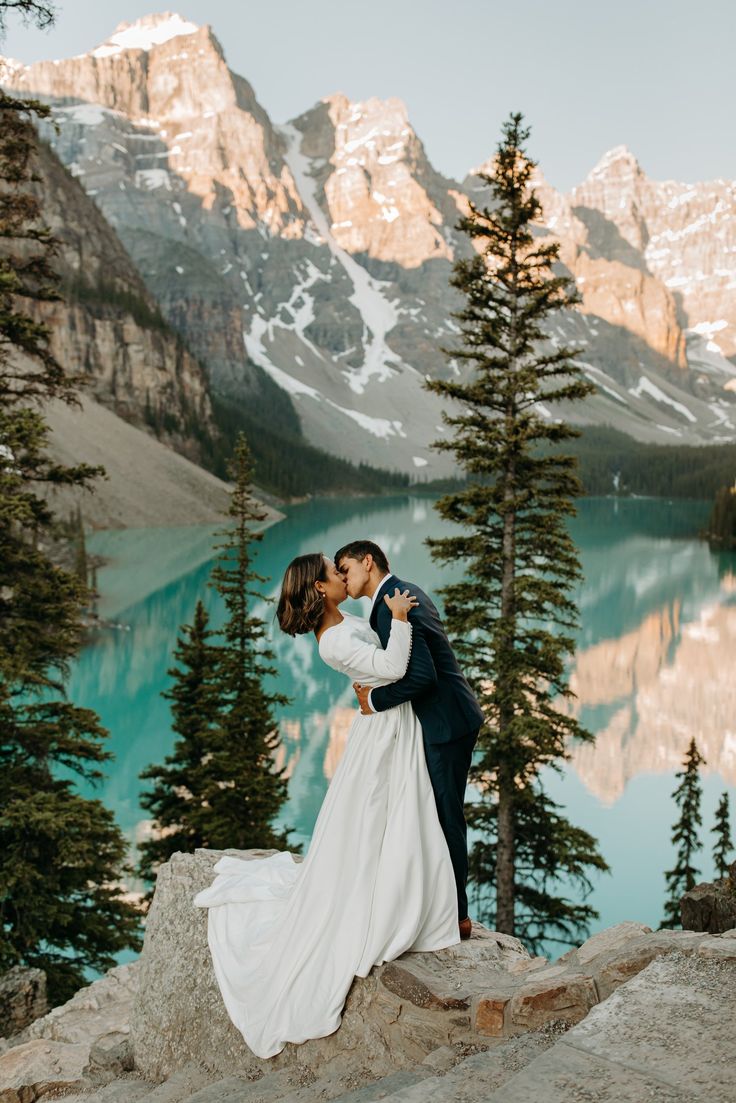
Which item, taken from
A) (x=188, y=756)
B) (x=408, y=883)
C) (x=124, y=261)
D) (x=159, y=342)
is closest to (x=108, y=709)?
(x=188, y=756)

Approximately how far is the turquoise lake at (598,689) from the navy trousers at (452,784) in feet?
24.2

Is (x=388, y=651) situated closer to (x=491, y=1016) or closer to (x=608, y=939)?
(x=491, y=1016)

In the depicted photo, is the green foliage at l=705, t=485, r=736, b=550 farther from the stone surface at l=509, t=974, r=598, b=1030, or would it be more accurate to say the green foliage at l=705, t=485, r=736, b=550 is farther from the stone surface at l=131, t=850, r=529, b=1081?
the stone surface at l=509, t=974, r=598, b=1030

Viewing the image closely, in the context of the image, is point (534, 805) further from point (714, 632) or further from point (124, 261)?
point (124, 261)

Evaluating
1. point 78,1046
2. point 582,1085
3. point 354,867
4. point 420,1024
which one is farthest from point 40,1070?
point 582,1085

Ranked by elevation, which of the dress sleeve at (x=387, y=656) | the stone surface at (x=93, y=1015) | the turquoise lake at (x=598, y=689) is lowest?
the turquoise lake at (x=598, y=689)

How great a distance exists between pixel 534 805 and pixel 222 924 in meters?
9.90

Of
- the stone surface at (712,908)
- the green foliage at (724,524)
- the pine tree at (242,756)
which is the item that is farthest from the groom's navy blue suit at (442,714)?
the green foliage at (724,524)

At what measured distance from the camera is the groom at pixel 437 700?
15.8 feet

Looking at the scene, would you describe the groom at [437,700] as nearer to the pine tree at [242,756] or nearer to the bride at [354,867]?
the bride at [354,867]

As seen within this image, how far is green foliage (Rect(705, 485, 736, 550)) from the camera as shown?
10500 cm

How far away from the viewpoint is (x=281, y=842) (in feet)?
54.3

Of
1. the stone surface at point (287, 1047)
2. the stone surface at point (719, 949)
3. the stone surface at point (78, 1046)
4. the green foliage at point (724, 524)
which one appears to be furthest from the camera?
the green foliage at point (724, 524)

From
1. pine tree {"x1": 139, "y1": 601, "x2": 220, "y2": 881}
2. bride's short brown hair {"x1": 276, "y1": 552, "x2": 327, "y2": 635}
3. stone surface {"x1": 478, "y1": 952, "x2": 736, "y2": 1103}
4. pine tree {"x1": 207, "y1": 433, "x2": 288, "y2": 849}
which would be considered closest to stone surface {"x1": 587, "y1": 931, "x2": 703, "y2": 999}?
stone surface {"x1": 478, "y1": 952, "x2": 736, "y2": 1103}
